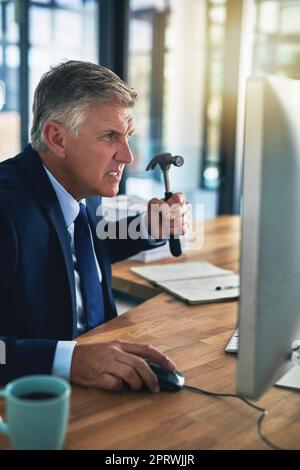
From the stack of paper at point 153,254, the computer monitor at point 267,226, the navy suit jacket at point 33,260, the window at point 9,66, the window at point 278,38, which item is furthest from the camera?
the window at point 278,38

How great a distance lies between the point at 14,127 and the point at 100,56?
0.76 m

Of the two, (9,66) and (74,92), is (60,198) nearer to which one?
(74,92)

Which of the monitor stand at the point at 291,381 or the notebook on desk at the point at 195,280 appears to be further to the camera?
the notebook on desk at the point at 195,280

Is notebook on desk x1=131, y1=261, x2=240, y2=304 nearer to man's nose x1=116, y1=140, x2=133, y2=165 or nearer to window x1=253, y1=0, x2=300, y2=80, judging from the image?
man's nose x1=116, y1=140, x2=133, y2=165

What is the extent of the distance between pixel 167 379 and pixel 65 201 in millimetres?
608

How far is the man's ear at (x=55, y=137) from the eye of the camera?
4.76 feet

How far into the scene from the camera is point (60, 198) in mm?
1477

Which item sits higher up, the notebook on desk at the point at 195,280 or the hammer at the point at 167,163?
the hammer at the point at 167,163

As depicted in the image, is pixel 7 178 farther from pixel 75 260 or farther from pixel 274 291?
pixel 274 291

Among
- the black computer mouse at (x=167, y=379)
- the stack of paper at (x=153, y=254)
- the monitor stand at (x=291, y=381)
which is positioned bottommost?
the stack of paper at (x=153, y=254)

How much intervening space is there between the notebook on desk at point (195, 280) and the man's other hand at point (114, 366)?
1.82 ft

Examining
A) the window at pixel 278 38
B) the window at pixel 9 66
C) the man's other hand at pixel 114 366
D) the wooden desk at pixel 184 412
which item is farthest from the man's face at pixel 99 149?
the window at pixel 278 38

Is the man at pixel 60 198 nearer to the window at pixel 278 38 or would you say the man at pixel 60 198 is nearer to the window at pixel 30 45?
the window at pixel 30 45
